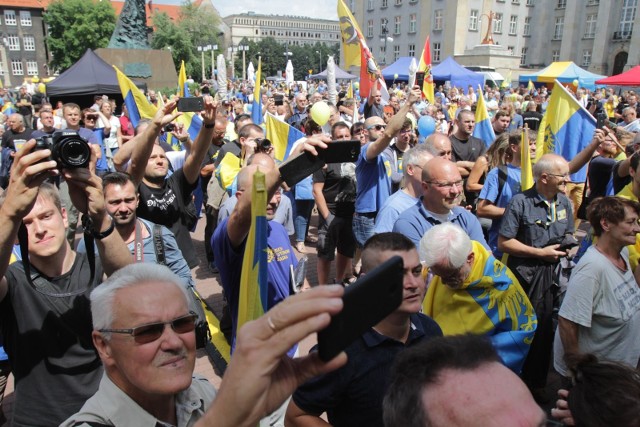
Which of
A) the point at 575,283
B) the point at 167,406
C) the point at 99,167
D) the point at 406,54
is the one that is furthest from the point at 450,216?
the point at 406,54

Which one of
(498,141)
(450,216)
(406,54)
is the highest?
(406,54)

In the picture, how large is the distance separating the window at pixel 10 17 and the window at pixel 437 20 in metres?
59.2

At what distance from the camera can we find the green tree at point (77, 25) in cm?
5819

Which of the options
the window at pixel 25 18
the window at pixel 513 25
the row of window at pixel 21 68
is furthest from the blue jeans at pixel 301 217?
the window at pixel 25 18

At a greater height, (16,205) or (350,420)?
(16,205)

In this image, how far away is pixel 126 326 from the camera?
1.53m

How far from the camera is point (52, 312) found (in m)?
2.12

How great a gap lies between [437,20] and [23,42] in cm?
5907

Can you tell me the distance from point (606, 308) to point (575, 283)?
→ 0.72 ft

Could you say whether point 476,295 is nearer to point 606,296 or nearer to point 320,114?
point 606,296

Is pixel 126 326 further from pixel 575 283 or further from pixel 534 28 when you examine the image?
pixel 534 28

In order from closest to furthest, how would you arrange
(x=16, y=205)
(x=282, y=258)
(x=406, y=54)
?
(x=16, y=205) → (x=282, y=258) → (x=406, y=54)

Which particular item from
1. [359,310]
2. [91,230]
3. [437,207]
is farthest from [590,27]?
[359,310]

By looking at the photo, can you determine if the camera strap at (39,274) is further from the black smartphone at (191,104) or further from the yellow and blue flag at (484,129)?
the yellow and blue flag at (484,129)
